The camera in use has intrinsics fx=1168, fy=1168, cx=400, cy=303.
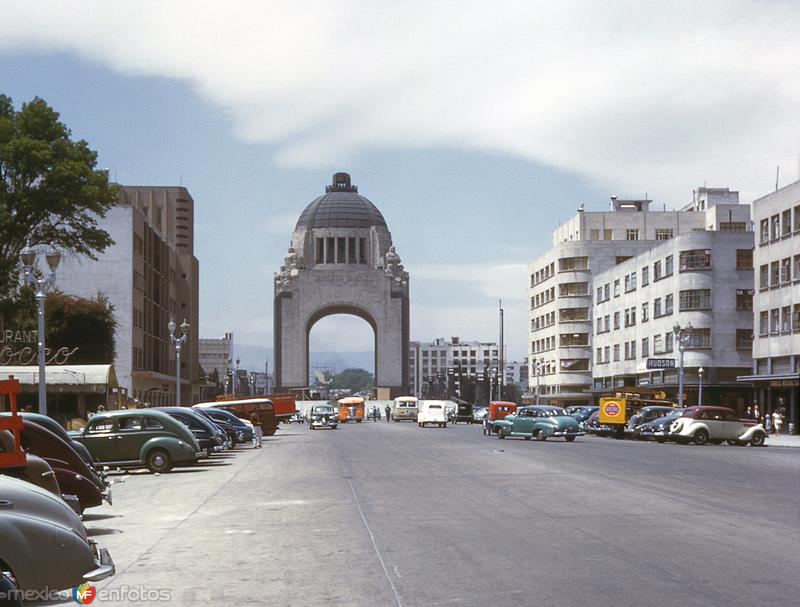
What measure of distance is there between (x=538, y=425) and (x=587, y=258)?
65.6 m

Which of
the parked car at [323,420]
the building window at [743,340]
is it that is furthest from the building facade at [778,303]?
the parked car at [323,420]

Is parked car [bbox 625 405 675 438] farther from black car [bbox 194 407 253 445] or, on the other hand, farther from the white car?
black car [bbox 194 407 253 445]

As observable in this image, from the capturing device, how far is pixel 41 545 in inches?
339

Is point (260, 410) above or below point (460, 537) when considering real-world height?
below

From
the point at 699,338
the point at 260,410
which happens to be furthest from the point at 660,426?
the point at 699,338

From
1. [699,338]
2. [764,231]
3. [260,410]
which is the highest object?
[764,231]

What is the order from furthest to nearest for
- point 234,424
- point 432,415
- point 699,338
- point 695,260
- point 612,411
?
point 432,415
point 695,260
point 699,338
point 612,411
point 234,424

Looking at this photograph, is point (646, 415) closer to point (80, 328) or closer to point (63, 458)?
point (80, 328)

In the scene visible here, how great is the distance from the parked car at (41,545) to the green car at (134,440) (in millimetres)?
19301

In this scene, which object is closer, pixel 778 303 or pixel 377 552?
pixel 377 552

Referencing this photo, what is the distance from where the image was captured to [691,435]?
165 feet

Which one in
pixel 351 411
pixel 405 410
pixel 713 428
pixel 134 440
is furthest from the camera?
pixel 351 411

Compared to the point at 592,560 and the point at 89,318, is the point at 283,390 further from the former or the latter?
the point at 592,560

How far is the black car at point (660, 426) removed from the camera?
5209 centimetres
